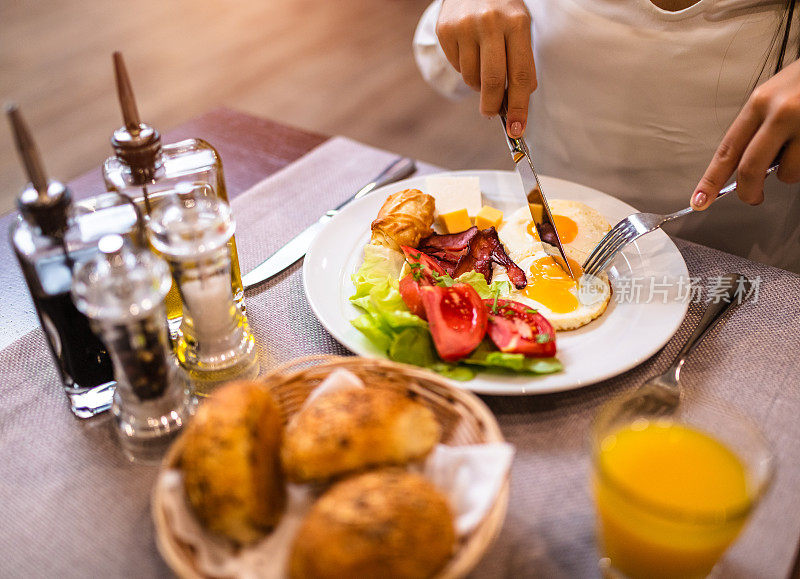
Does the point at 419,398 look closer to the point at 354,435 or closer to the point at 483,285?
the point at 354,435

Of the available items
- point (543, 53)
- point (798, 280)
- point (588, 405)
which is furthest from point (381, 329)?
point (543, 53)

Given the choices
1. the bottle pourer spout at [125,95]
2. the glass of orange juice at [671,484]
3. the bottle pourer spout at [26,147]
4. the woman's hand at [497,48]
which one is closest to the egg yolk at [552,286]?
the woman's hand at [497,48]

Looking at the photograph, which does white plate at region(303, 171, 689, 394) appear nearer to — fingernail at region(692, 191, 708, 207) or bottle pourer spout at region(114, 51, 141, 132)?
fingernail at region(692, 191, 708, 207)

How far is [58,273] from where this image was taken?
1.01 metres

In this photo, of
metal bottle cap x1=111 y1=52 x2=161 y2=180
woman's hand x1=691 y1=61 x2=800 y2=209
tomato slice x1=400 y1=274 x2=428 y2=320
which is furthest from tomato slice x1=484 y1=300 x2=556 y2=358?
metal bottle cap x1=111 y1=52 x2=161 y2=180

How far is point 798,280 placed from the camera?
4.80 feet

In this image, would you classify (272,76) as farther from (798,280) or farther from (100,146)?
(798,280)

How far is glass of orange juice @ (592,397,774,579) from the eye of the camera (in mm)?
761

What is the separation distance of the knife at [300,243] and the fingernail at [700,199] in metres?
0.80

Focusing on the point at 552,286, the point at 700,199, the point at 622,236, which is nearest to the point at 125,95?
the point at 552,286

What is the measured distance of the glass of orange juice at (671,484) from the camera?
76 cm

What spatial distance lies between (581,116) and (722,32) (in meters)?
0.44

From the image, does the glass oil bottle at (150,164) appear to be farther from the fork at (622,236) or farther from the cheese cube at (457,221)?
the fork at (622,236)

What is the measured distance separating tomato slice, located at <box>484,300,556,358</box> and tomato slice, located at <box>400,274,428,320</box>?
138 millimetres
